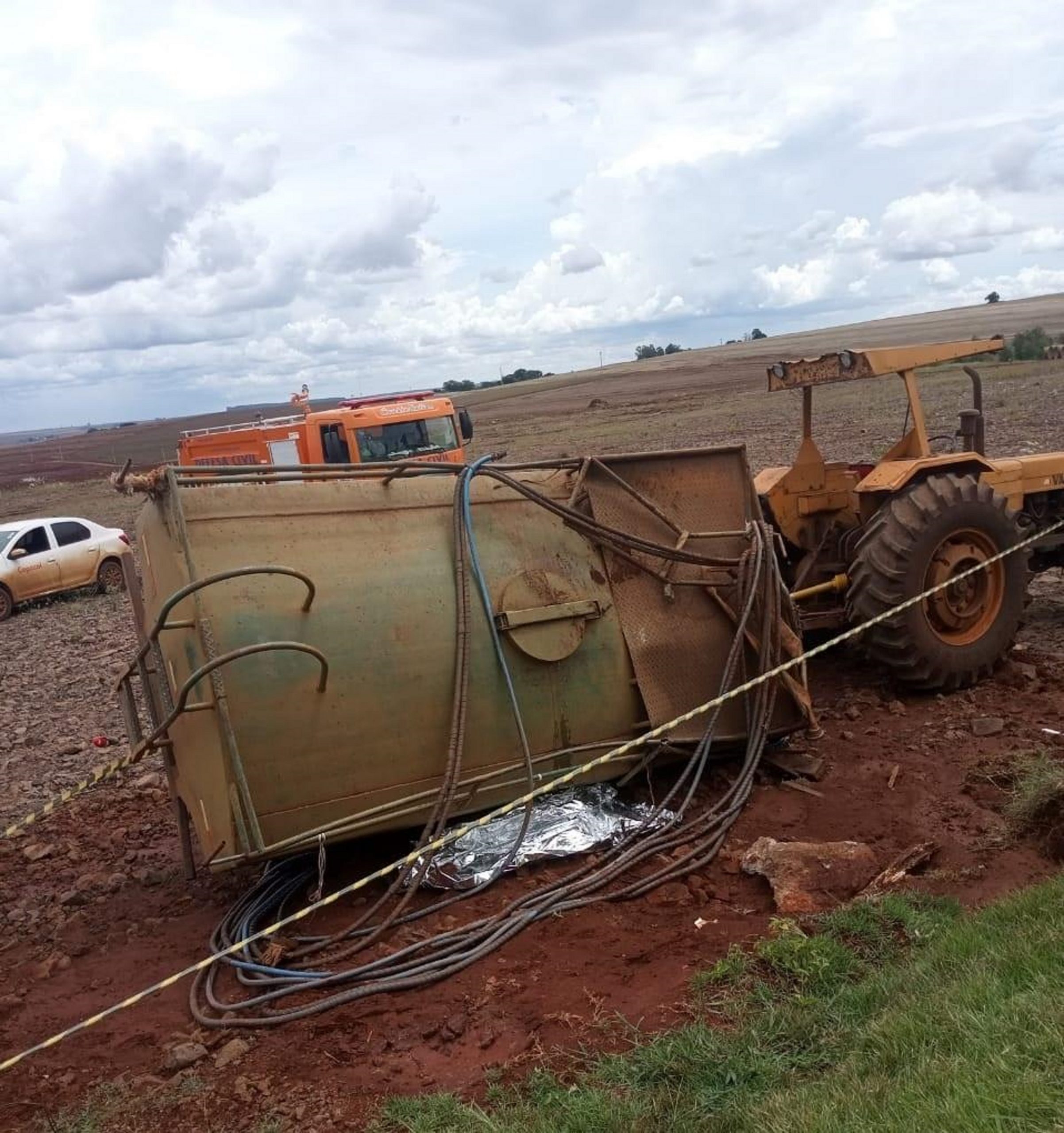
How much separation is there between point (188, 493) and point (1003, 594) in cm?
499

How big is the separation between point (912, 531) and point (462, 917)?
11.7 ft

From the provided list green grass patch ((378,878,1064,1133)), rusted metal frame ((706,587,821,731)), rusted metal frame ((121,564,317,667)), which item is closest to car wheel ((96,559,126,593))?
rusted metal frame ((121,564,317,667))

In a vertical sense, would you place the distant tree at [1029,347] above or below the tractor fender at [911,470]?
below

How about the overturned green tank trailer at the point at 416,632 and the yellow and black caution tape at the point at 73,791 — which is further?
the yellow and black caution tape at the point at 73,791

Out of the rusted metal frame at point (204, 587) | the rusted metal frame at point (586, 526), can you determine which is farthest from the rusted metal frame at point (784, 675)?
the rusted metal frame at point (204, 587)

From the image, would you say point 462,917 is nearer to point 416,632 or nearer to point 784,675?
point 416,632

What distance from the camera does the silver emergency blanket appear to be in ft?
15.7

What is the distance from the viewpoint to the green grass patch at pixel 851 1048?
8.79ft

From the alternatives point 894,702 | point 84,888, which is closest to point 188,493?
point 84,888

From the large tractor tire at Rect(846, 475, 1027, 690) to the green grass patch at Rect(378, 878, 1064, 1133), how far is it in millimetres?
2557

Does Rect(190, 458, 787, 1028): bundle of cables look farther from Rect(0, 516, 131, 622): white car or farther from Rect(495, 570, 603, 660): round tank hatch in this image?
Rect(0, 516, 131, 622): white car

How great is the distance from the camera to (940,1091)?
8.82ft

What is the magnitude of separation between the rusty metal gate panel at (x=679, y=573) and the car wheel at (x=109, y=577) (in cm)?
1158

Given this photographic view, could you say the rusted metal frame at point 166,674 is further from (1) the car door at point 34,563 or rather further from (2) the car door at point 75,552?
(2) the car door at point 75,552
